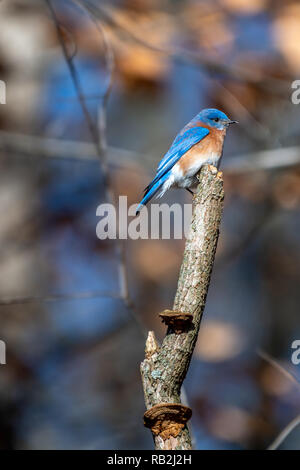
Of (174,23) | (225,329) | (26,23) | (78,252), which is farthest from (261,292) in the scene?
(26,23)

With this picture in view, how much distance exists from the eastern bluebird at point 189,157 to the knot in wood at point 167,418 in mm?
1871

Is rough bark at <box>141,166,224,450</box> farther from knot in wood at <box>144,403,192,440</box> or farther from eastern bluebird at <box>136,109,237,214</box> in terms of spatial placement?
eastern bluebird at <box>136,109,237,214</box>

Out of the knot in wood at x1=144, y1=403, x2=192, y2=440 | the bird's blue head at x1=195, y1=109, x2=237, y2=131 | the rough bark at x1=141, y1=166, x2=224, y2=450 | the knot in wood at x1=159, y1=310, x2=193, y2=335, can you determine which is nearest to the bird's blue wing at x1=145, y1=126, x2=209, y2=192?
the bird's blue head at x1=195, y1=109, x2=237, y2=131

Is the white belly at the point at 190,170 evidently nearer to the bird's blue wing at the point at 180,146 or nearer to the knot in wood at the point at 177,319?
the bird's blue wing at the point at 180,146

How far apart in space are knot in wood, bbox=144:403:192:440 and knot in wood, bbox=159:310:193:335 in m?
0.31

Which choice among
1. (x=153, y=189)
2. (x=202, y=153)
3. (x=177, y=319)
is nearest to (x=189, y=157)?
(x=202, y=153)

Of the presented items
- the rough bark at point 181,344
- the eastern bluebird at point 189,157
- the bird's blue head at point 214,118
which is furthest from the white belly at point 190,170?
the rough bark at point 181,344

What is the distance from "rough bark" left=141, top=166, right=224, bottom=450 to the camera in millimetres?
2414

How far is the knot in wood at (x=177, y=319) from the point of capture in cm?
246

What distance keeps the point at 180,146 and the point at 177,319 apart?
212cm

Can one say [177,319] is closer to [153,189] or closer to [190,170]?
[153,189]

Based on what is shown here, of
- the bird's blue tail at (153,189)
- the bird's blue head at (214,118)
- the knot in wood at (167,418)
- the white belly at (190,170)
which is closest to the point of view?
the knot in wood at (167,418)

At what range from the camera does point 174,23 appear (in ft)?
29.2

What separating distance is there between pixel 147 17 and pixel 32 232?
360cm
